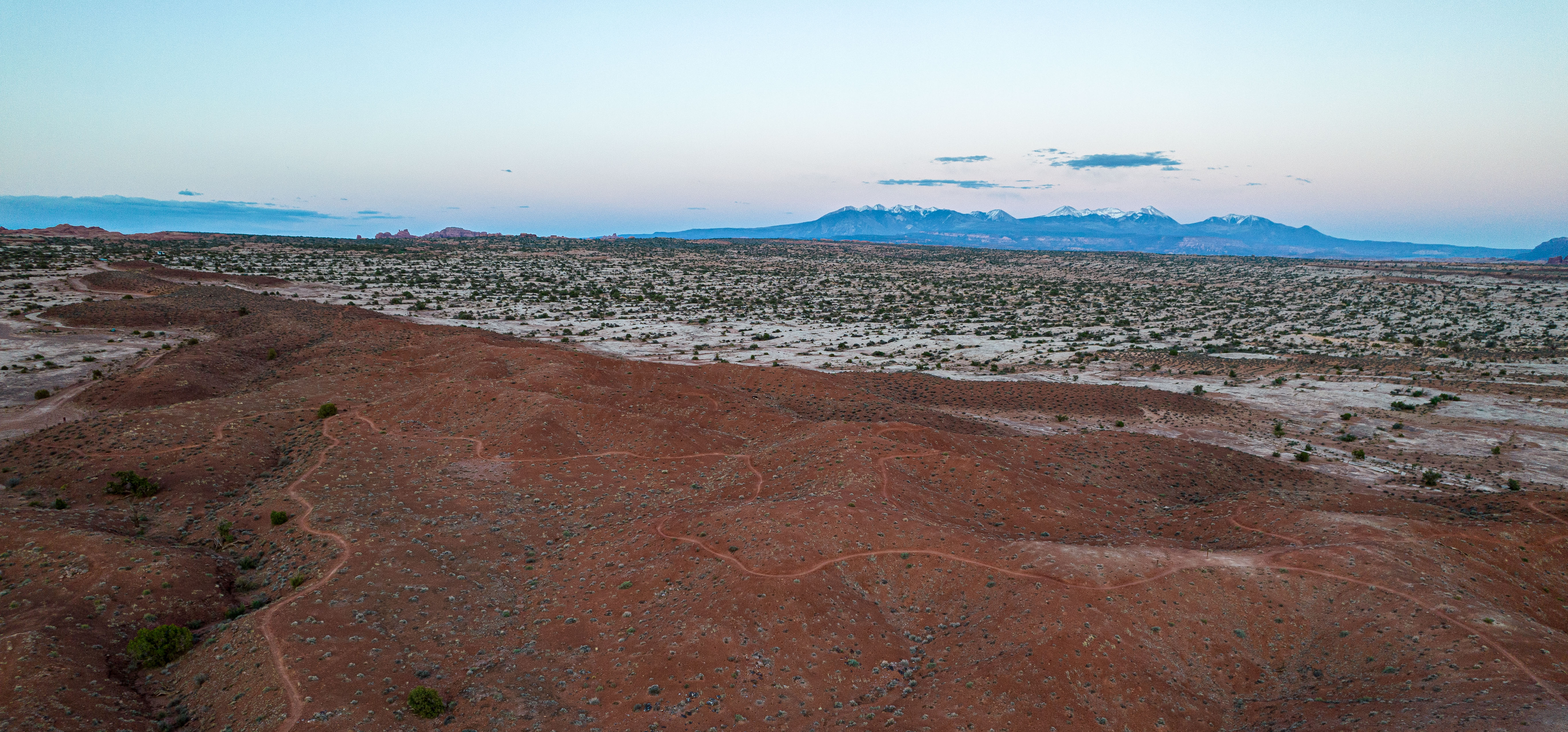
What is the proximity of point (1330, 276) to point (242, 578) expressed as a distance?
5435 inches

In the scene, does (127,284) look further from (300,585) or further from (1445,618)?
(1445,618)

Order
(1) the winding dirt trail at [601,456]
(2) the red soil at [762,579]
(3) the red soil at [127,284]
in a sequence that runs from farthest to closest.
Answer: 1. (3) the red soil at [127,284]
2. (1) the winding dirt trail at [601,456]
3. (2) the red soil at [762,579]

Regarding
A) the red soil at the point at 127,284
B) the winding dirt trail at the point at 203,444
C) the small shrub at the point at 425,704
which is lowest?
the small shrub at the point at 425,704

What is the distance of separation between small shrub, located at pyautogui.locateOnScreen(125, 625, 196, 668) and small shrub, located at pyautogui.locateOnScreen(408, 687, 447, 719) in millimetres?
5150

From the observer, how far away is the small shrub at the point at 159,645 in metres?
11.8

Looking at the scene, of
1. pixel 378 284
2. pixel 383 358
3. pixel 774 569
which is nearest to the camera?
pixel 774 569

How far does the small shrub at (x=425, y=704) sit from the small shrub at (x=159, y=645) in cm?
515

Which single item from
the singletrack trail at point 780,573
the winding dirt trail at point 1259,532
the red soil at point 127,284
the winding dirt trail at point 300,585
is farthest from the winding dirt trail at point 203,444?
the red soil at point 127,284

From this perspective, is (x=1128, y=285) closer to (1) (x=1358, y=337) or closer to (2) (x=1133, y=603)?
(1) (x=1358, y=337)

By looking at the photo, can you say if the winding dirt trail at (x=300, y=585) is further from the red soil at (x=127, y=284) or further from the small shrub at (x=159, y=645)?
the red soil at (x=127, y=284)

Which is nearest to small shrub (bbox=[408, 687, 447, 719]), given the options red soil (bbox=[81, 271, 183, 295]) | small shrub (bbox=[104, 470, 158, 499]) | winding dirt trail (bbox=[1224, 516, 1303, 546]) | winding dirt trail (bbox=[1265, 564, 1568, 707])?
small shrub (bbox=[104, 470, 158, 499])

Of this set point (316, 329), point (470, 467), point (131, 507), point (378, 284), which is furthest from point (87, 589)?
point (378, 284)

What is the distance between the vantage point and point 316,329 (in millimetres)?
42469

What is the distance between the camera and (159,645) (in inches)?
472
